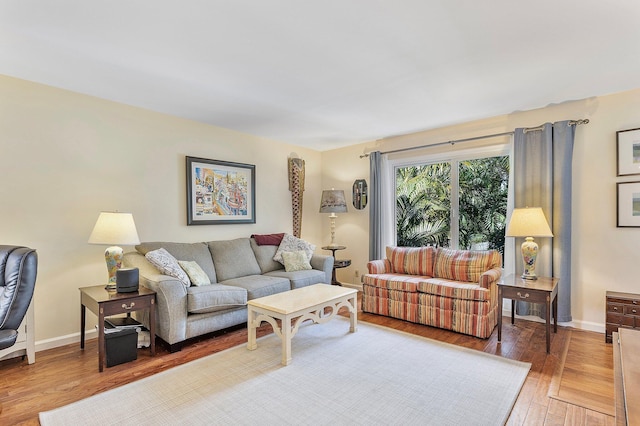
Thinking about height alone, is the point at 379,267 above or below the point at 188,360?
above

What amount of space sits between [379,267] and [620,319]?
236 cm

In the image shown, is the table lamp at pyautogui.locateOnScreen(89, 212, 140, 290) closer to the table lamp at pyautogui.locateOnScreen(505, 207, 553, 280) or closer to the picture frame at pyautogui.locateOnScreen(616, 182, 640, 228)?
the table lamp at pyautogui.locateOnScreen(505, 207, 553, 280)

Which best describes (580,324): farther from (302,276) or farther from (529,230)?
(302,276)

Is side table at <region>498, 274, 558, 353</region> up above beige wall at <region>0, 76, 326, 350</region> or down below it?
below

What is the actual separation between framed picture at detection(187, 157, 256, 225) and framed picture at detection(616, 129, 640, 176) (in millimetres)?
4202

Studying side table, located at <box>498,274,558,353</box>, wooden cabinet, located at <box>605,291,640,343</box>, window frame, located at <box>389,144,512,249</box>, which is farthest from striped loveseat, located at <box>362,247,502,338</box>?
wooden cabinet, located at <box>605,291,640,343</box>

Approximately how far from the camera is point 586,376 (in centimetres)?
241

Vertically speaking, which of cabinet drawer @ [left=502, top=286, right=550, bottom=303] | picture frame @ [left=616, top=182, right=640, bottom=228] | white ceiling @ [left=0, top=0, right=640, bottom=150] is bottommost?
cabinet drawer @ [left=502, top=286, right=550, bottom=303]

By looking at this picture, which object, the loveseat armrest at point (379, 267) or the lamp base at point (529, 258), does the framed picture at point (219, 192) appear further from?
the lamp base at point (529, 258)

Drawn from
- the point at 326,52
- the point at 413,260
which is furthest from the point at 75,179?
the point at 413,260

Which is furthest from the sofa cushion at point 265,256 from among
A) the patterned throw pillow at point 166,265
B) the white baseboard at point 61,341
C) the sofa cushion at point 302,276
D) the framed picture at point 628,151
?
the framed picture at point 628,151

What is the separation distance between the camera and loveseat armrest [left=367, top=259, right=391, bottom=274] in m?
4.15

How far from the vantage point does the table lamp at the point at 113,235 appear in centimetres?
286

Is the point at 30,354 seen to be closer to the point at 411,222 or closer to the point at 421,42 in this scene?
the point at 421,42
